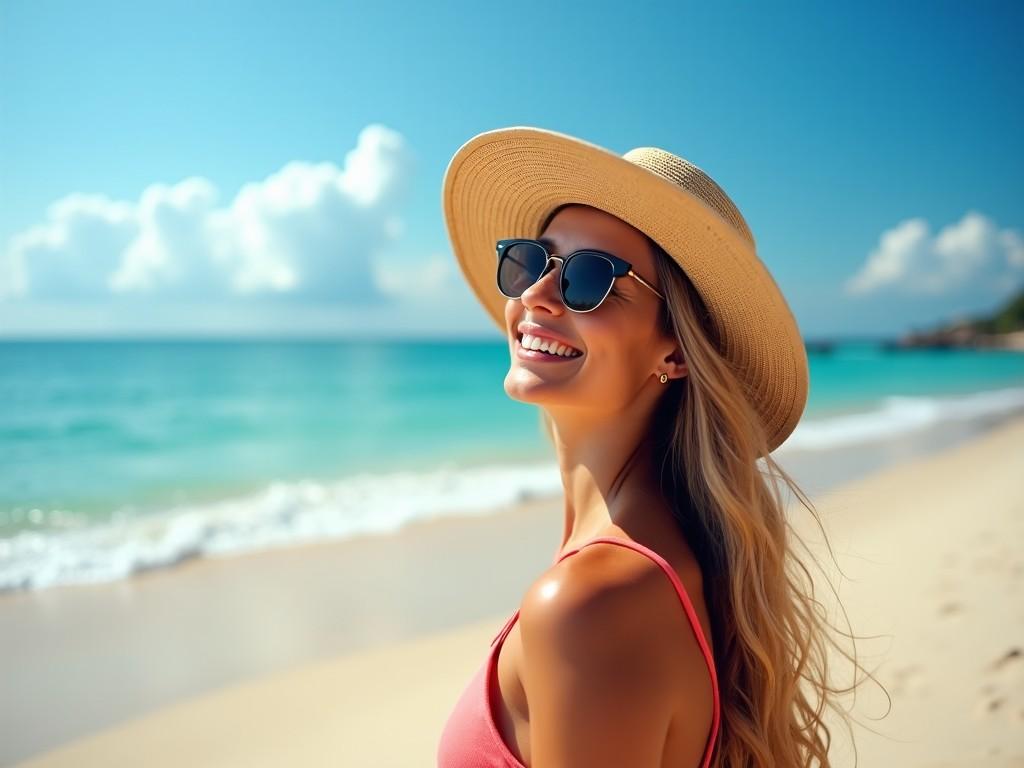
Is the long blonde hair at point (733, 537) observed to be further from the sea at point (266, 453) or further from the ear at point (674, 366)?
the sea at point (266, 453)

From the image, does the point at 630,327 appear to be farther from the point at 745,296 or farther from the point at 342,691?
the point at 342,691

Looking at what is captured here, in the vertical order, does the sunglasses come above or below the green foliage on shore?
above

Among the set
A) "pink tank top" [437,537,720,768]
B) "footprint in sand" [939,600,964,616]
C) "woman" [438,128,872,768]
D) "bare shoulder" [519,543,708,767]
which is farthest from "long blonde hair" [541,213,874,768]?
"footprint in sand" [939,600,964,616]

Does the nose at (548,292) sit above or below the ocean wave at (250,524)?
above

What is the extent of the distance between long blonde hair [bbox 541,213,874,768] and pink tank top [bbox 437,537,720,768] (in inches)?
9.1

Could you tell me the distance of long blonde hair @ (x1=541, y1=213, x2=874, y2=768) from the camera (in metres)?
1.77

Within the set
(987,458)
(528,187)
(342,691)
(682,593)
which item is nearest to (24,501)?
(342,691)

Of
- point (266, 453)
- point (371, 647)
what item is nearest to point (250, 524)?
point (371, 647)

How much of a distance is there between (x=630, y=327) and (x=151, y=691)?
451 cm

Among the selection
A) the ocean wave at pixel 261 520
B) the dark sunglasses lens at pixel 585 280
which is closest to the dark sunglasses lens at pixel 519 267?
the dark sunglasses lens at pixel 585 280

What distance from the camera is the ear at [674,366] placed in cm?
196

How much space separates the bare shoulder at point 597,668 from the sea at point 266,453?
220 inches

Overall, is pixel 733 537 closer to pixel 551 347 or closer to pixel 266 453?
pixel 551 347

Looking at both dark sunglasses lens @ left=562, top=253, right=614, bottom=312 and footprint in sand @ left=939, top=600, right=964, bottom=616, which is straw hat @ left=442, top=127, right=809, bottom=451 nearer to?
dark sunglasses lens @ left=562, top=253, right=614, bottom=312
